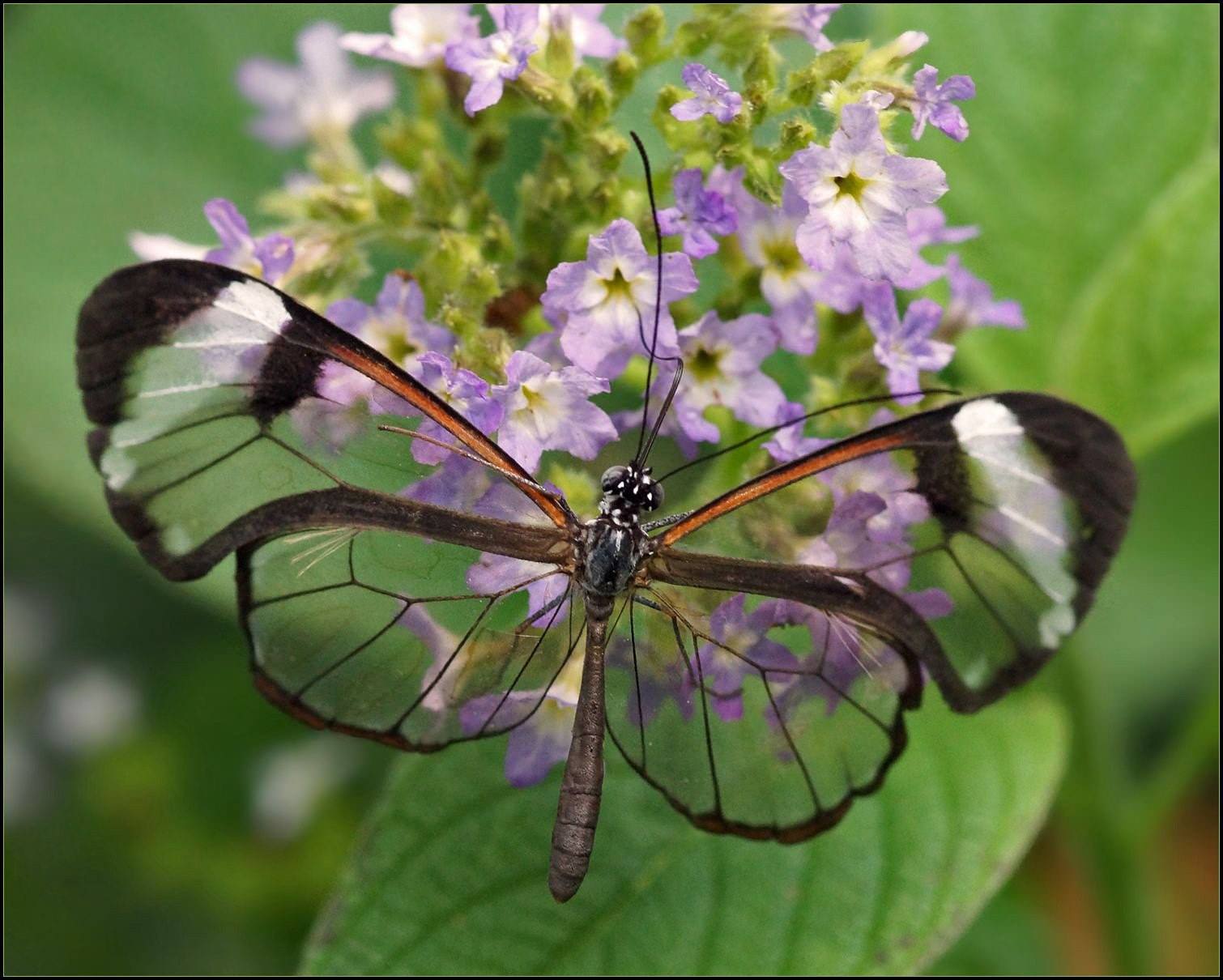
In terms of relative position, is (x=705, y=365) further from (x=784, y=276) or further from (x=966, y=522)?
(x=966, y=522)

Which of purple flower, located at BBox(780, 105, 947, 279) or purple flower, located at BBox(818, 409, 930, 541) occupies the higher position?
purple flower, located at BBox(780, 105, 947, 279)

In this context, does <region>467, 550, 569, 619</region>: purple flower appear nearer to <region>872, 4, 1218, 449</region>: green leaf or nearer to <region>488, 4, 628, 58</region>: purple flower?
<region>488, 4, 628, 58</region>: purple flower

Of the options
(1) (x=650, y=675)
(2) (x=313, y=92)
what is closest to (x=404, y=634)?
(1) (x=650, y=675)

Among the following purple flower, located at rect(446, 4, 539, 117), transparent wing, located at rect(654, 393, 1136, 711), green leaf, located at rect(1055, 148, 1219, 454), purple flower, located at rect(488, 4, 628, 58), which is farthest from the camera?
green leaf, located at rect(1055, 148, 1219, 454)

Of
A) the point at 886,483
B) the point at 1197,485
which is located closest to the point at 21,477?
the point at 886,483

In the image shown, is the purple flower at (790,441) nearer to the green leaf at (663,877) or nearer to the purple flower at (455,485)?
the purple flower at (455,485)

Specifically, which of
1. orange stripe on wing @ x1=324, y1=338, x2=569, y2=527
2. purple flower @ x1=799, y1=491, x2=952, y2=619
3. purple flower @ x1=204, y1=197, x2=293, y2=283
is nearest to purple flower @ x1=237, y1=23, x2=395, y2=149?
purple flower @ x1=204, y1=197, x2=293, y2=283

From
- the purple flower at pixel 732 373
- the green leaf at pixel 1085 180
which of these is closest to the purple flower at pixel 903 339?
the purple flower at pixel 732 373
